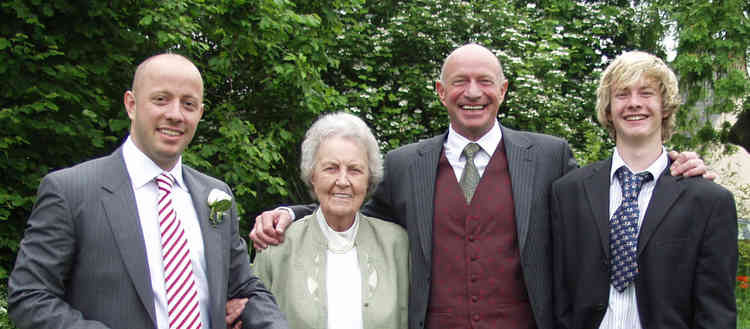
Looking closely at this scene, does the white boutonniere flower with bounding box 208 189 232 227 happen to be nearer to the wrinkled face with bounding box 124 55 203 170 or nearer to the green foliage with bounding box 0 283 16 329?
the wrinkled face with bounding box 124 55 203 170

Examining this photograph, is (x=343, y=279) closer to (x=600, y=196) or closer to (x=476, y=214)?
(x=476, y=214)

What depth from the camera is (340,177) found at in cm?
293

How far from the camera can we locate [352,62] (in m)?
10.4

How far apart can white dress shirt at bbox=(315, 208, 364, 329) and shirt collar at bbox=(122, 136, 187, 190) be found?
36.6 inches

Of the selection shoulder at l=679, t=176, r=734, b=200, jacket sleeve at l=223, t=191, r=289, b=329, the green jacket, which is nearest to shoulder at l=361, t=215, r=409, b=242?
the green jacket

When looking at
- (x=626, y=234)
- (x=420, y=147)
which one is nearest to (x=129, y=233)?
(x=420, y=147)

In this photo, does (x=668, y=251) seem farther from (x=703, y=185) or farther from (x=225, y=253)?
(x=225, y=253)

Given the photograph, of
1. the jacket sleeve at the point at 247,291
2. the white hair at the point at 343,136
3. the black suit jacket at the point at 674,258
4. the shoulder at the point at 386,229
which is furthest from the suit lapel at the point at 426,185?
the jacket sleeve at the point at 247,291

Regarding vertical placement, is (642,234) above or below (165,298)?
above

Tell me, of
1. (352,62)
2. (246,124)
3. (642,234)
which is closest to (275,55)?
(246,124)

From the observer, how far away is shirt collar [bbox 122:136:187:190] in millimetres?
2336

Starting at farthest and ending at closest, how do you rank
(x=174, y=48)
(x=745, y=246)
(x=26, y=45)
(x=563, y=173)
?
(x=745, y=246) → (x=174, y=48) → (x=26, y=45) → (x=563, y=173)

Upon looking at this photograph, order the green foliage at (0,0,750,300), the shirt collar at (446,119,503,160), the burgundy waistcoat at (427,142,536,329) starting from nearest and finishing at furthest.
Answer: the burgundy waistcoat at (427,142,536,329)
the shirt collar at (446,119,503,160)
the green foliage at (0,0,750,300)

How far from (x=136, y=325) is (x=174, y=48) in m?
5.00
